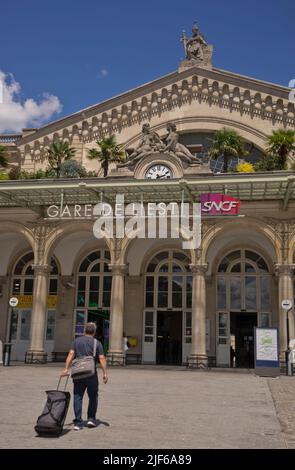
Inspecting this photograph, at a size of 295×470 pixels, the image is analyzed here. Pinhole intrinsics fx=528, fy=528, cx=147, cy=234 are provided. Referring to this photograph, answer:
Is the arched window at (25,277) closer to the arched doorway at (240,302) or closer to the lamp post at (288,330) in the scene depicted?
the arched doorway at (240,302)

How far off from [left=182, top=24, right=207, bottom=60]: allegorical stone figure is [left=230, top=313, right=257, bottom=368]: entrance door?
54.2 feet

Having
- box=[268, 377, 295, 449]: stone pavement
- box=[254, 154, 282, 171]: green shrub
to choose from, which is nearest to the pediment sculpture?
box=[254, 154, 282, 171]: green shrub

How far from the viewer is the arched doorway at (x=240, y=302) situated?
26.8m

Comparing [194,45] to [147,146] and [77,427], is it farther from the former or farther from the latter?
[77,427]

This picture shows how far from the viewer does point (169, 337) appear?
28266mm

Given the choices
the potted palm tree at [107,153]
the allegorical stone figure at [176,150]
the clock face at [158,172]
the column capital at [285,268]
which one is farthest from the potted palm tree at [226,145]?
the column capital at [285,268]

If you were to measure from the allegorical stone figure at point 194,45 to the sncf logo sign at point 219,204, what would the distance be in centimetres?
1412

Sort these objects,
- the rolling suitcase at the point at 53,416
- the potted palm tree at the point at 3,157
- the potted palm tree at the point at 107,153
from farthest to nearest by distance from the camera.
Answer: the potted palm tree at the point at 3,157, the potted palm tree at the point at 107,153, the rolling suitcase at the point at 53,416

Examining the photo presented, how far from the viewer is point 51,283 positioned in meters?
29.7

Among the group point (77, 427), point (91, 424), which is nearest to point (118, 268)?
point (91, 424)

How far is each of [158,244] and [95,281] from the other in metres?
4.21

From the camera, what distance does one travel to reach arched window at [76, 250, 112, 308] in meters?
28.9

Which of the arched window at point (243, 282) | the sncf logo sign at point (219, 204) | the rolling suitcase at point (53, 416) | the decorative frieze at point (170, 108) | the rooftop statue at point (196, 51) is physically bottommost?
the rolling suitcase at point (53, 416)
